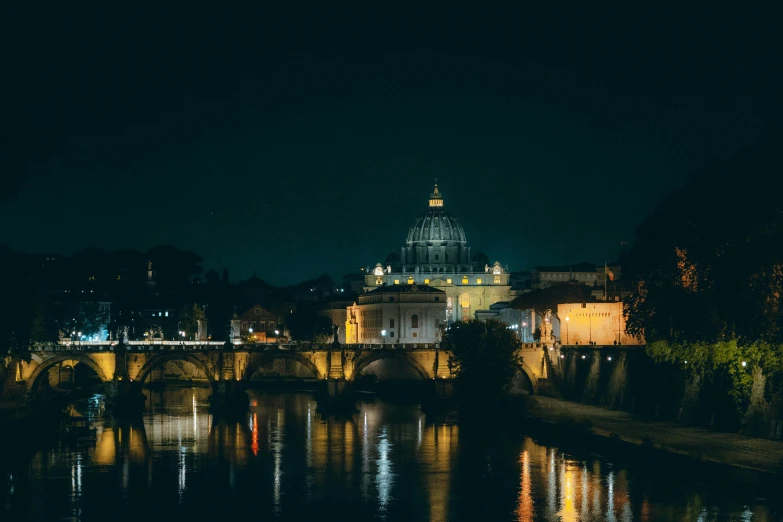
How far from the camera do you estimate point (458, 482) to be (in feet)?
165

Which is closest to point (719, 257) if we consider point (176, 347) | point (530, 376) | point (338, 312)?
point (530, 376)

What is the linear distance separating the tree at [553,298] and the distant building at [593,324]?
67.5ft

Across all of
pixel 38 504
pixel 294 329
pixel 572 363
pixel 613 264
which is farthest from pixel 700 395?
pixel 613 264

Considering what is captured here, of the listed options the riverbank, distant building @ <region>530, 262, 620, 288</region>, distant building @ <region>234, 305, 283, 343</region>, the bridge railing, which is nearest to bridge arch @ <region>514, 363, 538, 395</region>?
the bridge railing

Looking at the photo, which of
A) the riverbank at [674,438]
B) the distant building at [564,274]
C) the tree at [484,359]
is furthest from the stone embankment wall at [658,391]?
the distant building at [564,274]

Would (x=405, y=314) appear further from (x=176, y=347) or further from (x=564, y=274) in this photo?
(x=176, y=347)

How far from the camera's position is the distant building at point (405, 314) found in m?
147

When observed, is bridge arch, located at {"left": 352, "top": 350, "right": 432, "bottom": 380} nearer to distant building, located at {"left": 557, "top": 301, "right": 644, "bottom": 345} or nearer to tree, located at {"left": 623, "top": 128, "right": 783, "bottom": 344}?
distant building, located at {"left": 557, "top": 301, "right": 644, "bottom": 345}

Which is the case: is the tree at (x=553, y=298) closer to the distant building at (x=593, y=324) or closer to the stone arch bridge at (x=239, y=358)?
the distant building at (x=593, y=324)

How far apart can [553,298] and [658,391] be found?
5393cm

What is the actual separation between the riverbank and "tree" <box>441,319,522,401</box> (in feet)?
23.0

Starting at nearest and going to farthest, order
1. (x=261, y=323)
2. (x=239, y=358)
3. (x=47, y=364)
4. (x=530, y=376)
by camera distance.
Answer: (x=47, y=364)
(x=530, y=376)
(x=239, y=358)
(x=261, y=323)

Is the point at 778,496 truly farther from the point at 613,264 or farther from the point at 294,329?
the point at 613,264

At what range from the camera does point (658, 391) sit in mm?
62031
